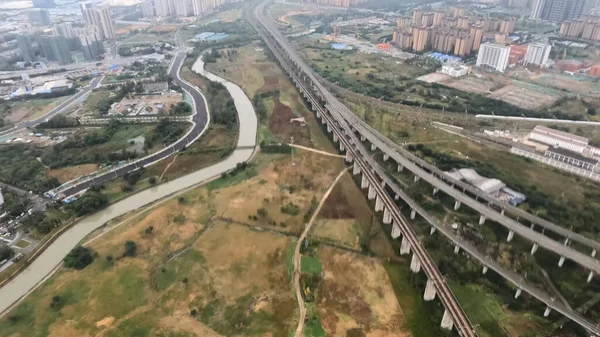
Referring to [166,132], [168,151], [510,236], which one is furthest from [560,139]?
[166,132]

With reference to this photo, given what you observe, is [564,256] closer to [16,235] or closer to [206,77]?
[16,235]

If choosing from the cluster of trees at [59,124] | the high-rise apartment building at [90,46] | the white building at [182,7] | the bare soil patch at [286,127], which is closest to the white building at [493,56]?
the bare soil patch at [286,127]

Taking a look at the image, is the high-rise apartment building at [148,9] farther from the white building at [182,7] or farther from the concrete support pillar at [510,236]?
the concrete support pillar at [510,236]

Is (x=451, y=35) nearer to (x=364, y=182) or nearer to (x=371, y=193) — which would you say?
(x=364, y=182)

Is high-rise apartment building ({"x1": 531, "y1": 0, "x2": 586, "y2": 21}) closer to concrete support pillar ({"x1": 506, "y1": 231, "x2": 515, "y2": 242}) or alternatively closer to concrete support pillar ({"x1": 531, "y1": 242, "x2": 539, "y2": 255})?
concrete support pillar ({"x1": 506, "y1": 231, "x2": 515, "y2": 242})

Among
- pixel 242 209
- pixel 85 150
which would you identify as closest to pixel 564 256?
pixel 242 209

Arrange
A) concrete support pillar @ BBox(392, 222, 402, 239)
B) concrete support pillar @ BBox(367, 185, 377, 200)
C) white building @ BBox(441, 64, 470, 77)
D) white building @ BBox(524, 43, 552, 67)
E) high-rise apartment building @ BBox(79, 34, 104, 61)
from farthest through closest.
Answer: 1. high-rise apartment building @ BBox(79, 34, 104, 61)
2. white building @ BBox(524, 43, 552, 67)
3. white building @ BBox(441, 64, 470, 77)
4. concrete support pillar @ BBox(367, 185, 377, 200)
5. concrete support pillar @ BBox(392, 222, 402, 239)

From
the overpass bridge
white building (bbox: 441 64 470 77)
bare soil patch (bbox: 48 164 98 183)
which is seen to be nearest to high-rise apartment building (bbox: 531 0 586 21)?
white building (bbox: 441 64 470 77)
